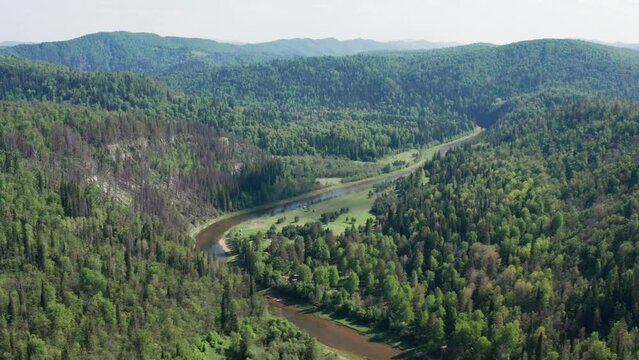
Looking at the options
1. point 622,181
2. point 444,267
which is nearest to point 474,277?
point 444,267

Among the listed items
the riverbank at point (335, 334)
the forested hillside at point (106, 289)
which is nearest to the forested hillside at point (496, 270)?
the riverbank at point (335, 334)

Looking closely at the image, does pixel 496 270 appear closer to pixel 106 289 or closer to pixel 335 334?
pixel 335 334

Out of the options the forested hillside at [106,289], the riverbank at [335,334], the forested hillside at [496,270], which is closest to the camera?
the forested hillside at [106,289]

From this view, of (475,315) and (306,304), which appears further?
(306,304)

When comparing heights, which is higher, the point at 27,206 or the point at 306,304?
the point at 27,206

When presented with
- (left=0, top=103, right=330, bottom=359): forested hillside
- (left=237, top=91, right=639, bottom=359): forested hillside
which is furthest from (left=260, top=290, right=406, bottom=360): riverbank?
(left=0, top=103, right=330, bottom=359): forested hillside

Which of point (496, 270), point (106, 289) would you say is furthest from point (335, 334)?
point (106, 289)

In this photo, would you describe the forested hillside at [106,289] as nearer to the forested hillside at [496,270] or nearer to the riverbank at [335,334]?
Answer: the riverbank at [335,334]

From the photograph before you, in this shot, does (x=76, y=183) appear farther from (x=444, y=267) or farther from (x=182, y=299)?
(x=444, y=267)
